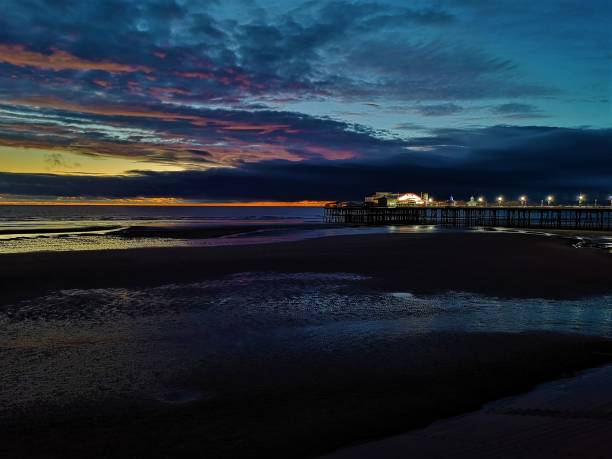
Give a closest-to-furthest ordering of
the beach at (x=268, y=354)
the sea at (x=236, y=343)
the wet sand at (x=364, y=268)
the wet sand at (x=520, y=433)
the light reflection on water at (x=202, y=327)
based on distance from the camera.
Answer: the wet sand at (x=520, y=433) < the beach at (x=268, y=354) < the sea at (x=236, y=343) < the light reflection on water at (x=202, y=327) < the wet sand at (x=364, y=268)

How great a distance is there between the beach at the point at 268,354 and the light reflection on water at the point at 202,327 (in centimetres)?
5

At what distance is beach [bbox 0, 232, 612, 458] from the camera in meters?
6.15

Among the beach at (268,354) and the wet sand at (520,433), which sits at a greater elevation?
the wet sand at (520,433)

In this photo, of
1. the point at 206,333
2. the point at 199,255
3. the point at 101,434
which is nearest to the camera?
the point at 101,434

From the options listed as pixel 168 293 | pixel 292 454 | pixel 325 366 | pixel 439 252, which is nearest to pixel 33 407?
pixel 292 454

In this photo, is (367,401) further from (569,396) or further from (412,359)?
(569,396)

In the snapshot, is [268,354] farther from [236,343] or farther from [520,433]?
[520,433]

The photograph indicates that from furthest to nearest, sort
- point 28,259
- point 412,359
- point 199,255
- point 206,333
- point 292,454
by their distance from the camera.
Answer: point 199,255
point 28,259
point 206,333
point 412,359
point 292,454

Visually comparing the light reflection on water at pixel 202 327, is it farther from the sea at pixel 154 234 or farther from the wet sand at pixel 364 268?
the sea at pixel 154 234

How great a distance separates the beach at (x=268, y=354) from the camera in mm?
6148

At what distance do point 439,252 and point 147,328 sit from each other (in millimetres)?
22826

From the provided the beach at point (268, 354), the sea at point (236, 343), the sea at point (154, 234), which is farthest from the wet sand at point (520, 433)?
the sea at point (154, 234)

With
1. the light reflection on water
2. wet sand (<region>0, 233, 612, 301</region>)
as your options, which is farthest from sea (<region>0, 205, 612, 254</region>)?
the light reflection on water

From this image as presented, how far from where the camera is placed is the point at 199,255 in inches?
1161
